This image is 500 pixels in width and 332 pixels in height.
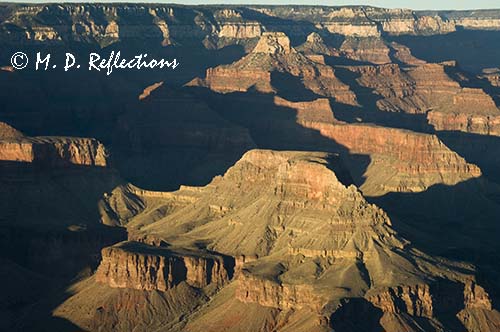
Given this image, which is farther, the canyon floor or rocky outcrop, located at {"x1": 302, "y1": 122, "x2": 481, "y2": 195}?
rocky outcrop, located at {"x1": 302, "y1": 122, "x2": 481, "y2": 195}

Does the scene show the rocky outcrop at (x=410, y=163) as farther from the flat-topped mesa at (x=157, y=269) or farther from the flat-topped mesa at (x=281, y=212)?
the flat-topped mesa at (x=157, y=269)

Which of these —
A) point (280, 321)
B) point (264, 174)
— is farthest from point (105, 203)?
point (280, 321)

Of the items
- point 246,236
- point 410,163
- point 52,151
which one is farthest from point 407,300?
point 410,163

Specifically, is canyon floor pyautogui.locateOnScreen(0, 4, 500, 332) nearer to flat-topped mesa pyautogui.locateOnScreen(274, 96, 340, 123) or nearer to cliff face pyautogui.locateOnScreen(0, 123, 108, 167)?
cliff face pyautogui.locateOnScreen(0, 123, 108, 167)

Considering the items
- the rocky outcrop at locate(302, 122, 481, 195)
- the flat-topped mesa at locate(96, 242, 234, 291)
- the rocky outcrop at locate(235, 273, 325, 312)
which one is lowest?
the rocky outcrop at locate(302, 122, 481, 195)

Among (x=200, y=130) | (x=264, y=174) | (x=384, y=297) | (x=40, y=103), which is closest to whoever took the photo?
(x=384, y=297)

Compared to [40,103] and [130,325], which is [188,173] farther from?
[130,325]

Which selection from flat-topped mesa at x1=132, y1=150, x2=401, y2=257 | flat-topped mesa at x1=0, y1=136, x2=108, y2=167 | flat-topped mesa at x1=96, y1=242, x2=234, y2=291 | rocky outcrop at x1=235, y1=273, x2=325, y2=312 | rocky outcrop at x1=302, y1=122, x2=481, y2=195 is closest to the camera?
rocky outcrop at x1=235, y1=273, x2=325, y2=312

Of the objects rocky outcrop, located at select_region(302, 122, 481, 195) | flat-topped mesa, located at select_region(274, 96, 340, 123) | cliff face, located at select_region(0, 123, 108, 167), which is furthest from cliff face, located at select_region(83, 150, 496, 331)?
flat-topped mesa, located at select_region(274, 96, 340, 123)
